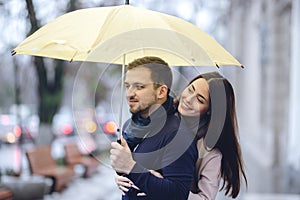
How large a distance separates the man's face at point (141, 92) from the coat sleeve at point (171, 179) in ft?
0.95

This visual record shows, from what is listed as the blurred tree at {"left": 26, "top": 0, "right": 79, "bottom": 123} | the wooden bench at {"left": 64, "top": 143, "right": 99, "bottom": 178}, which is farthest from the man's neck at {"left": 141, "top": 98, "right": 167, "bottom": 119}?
the wooden bench at {"left": 64, "top": 143, "right": 99, "bottom": 178}

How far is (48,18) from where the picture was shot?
7473 mm

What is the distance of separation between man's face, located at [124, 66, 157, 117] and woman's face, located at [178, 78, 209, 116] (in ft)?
0.61

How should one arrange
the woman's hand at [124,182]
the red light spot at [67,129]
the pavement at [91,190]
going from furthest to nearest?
1. the red light spot at [67,129]
2. the pavement at [91,190]
3. the woman's hand at [124,182]

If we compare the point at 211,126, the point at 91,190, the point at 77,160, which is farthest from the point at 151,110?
the point at 77,160

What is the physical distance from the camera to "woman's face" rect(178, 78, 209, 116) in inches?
112

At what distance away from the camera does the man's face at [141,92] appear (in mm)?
2742

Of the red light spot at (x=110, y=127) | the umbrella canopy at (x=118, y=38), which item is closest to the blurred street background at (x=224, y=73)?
the red light spot at (x=110, y=127)

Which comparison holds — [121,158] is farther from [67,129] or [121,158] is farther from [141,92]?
[67,129]

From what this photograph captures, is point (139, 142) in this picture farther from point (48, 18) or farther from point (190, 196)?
point (48, 18)

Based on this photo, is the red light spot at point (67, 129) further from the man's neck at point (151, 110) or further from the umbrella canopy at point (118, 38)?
the man's neck at point (151, 110)

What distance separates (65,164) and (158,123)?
958cm

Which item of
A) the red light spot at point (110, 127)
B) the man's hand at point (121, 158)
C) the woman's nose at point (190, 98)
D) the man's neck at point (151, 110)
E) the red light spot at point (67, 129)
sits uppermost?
the woman's nose at point (190, 98)

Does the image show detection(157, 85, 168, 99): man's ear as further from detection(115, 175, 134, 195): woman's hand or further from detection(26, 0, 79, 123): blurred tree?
detection(26, 0, 79, 123): blurred tree
